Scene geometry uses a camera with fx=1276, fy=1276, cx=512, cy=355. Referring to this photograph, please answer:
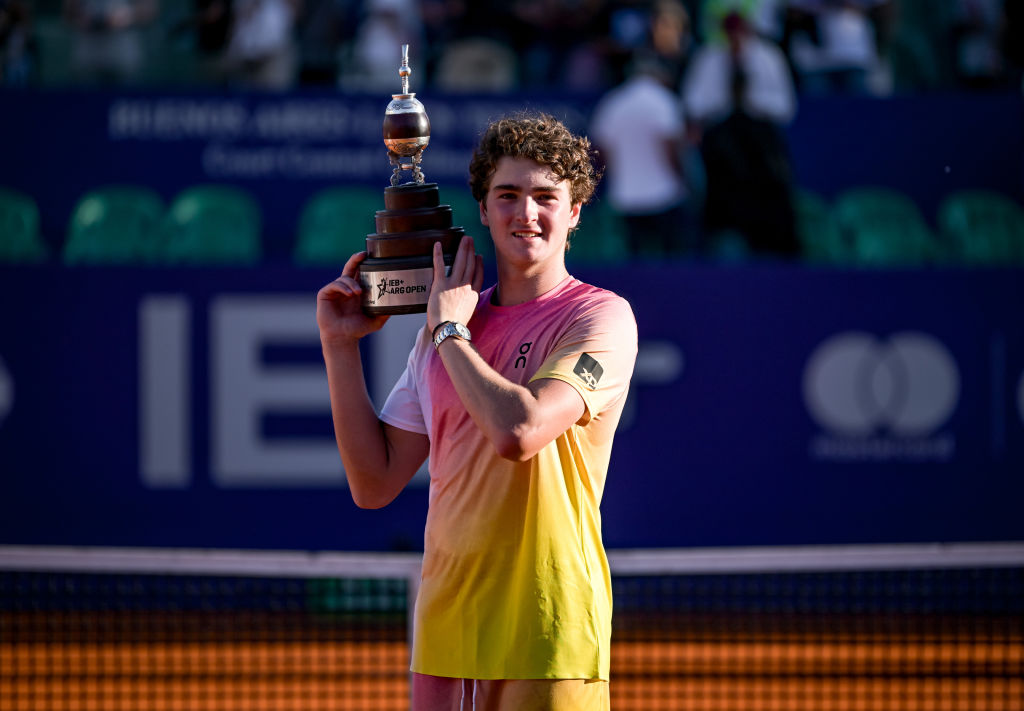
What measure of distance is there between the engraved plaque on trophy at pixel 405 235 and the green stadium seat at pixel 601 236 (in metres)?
5.95

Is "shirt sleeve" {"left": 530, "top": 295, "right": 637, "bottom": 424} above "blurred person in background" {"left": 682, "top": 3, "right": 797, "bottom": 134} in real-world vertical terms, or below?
below

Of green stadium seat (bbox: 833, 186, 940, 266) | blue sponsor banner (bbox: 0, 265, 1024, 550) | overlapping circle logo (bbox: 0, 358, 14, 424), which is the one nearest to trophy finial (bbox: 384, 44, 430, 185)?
blue sponsor banner (bbox: 0, 265, 1024, 550)

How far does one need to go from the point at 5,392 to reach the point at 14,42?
3508mm

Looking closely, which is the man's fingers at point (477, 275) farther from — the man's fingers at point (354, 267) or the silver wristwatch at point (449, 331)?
the man's fingers at point (354, 267)

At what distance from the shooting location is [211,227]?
895 centimetres

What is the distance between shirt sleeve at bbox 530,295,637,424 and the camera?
266cm

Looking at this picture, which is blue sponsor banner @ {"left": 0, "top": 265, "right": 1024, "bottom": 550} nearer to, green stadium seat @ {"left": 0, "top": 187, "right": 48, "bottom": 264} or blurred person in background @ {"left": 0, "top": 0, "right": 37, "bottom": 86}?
green stadium seat @ {"left": 0, "top": 187, "right": 48, "bottom": 264}

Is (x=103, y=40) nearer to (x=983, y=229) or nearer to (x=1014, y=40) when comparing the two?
(x=983, y=229)

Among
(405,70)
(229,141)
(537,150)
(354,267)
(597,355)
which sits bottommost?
(597,355)

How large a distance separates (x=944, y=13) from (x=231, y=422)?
7.76 metres

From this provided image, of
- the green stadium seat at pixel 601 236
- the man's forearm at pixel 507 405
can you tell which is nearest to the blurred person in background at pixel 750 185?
the green stadium seat at pixel 601 236

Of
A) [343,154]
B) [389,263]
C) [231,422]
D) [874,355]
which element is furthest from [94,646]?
[389,263]

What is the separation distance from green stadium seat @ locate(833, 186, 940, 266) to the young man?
21.7 ft

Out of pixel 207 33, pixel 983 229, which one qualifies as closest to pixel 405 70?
pixel 983 229
